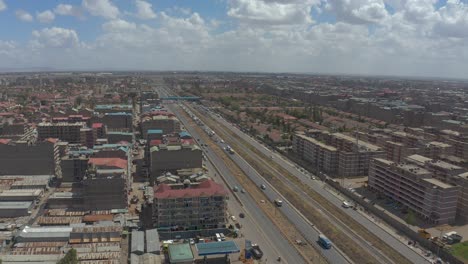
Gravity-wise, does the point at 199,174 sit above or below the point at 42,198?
above

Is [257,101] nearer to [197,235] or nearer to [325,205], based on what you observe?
[325,205]

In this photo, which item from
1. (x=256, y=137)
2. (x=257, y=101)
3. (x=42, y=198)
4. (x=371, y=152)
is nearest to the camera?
(x=42, y=198)

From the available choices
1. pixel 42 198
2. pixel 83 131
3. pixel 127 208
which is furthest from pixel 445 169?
pixel 83 131

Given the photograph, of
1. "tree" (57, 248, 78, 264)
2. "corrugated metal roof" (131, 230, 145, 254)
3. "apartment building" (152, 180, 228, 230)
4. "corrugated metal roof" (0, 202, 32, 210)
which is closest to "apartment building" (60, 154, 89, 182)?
"corrugated metal roof" (0, 202, 32, 210)

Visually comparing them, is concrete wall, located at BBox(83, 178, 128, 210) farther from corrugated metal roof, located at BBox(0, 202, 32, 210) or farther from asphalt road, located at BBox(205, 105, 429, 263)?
asphalt road, located at BBox(205, 105, 429, 263)

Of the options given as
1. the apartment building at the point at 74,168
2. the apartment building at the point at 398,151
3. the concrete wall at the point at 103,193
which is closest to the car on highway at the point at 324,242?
the concrete wall at the point at 103,193
